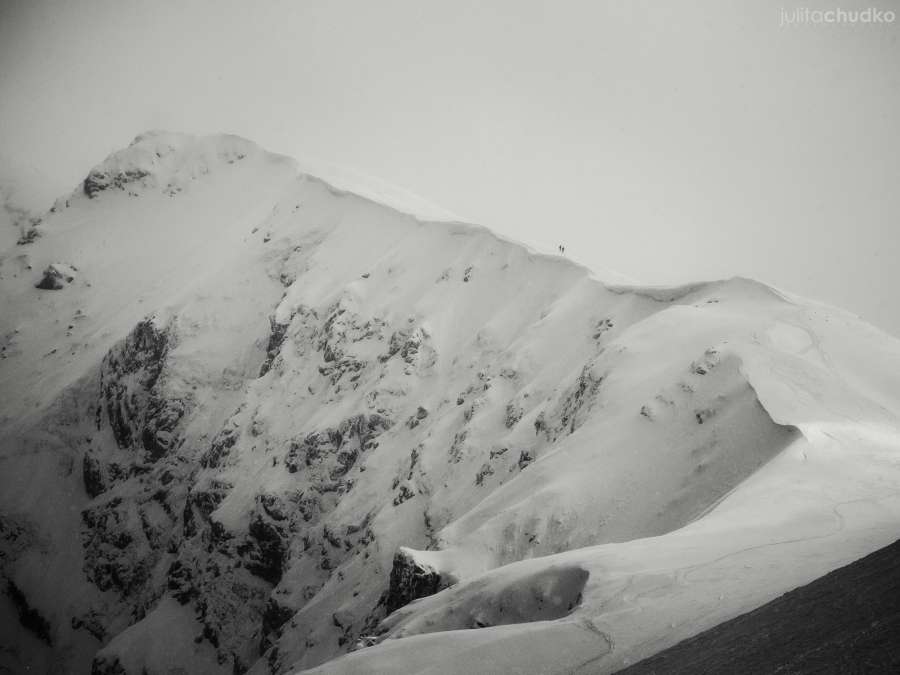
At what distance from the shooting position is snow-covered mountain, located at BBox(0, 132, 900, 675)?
59.1 feet

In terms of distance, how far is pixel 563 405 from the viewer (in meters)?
38.8

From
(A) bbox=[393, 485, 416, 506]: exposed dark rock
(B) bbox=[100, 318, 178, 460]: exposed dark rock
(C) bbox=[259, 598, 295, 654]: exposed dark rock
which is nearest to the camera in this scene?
(A) bbox=[393, 485, 416, 506]: exposed dark rock

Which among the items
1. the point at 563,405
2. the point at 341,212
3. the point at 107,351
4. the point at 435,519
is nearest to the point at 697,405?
the point at 563,405

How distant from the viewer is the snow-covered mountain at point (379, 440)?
18.0 m

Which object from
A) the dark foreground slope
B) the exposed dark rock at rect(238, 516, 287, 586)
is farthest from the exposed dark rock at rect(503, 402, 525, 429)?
the dark foreground slope

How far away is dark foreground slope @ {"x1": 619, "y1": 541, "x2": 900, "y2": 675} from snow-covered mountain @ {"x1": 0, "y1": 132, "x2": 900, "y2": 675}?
2169mm

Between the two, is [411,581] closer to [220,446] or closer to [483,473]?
[483,473]

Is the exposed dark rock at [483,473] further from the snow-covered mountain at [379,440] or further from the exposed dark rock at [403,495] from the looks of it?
the exposed dark rock at [403,495]

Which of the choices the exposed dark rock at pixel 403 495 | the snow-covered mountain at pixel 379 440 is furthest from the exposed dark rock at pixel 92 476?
the exposed dark rock at pixel 403 495

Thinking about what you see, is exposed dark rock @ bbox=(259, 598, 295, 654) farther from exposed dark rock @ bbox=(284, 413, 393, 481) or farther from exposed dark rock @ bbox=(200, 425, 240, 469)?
exposed dark rock @ bbox=(200, 425, 240, 469)

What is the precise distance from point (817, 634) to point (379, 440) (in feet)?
150

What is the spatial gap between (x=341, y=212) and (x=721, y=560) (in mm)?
65937

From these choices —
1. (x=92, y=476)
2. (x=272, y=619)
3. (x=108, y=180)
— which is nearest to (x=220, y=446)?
(x=272, y=619)

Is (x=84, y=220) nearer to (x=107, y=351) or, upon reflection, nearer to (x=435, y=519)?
(x=107, y=351)
